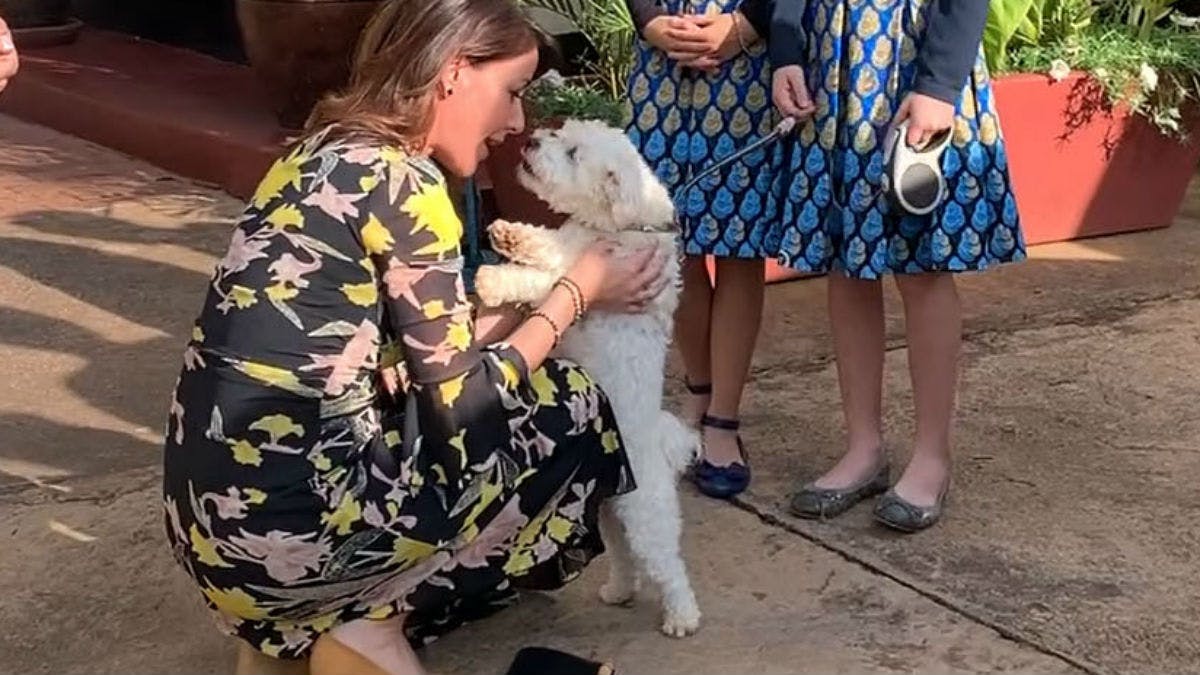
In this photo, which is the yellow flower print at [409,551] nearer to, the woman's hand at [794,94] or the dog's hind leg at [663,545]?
the dog's hind leg at [663,545]

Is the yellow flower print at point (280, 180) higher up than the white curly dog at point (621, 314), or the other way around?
the yellow flower print at point (280, 180)

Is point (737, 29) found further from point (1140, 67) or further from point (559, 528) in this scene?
point (1140, 67)

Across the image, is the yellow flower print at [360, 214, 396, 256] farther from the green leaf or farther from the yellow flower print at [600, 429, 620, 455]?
the green leaf

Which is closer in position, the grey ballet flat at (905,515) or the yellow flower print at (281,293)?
the yellow flower print at (281,293)

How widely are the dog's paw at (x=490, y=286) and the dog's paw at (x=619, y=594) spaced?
0.62 meters

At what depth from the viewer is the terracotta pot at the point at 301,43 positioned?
19.9 ft

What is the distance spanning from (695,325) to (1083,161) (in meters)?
2.39

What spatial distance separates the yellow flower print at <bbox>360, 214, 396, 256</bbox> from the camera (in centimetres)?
263

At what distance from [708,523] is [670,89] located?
3.10 feet

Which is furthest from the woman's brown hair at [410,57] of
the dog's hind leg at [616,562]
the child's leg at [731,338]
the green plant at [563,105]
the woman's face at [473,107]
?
the green plant at [563,105]

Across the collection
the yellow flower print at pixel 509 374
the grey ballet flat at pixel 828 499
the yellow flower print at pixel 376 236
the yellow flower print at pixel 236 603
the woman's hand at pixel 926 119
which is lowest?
the grey ballet flat at pixel 828 499

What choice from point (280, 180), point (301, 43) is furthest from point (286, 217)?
point (301, 43)

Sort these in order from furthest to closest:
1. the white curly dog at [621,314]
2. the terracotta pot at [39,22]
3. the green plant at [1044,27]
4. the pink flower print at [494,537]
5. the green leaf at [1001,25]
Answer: the terracotta pot at [39,22], the green plant at [1044,27], the green leaf at [1001,25], the white curly dog at [621,314], the pink flower print at [494,537]

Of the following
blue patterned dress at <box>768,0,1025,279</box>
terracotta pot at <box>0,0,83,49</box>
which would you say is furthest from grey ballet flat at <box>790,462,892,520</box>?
terracotta pot at <box>0,0,83,49</box>
